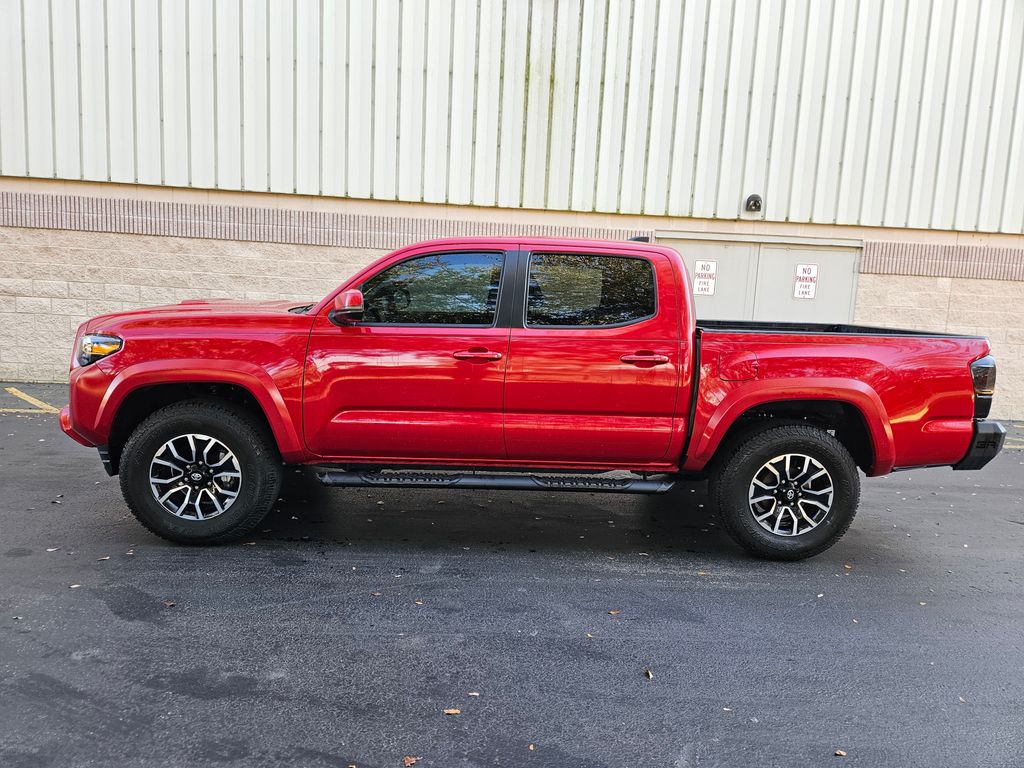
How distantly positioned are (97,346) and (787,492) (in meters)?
4.27

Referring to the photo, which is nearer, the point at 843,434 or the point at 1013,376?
the point at 843,434

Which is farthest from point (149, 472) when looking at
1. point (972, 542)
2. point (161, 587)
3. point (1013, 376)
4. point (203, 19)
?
point (1013, 376)

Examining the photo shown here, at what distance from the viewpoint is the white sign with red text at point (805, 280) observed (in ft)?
34.4

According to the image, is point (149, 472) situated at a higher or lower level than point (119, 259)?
lower

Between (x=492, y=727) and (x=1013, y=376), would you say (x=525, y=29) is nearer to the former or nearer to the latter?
(x=1013, y=376)

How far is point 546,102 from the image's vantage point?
1011cm

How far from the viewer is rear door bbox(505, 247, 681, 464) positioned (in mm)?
4523

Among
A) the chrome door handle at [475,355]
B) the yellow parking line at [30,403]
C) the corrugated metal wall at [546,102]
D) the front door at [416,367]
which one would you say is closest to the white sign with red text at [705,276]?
the corrugated metal wall at [546,102]

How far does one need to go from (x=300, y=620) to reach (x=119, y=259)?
26.9 ft

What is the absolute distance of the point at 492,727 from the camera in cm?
286

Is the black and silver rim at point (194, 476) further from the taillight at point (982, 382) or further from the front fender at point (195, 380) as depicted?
the taillight at point (982, 382)

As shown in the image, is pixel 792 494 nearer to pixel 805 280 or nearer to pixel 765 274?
pixel 765 274

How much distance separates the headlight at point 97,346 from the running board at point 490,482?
4.66ft

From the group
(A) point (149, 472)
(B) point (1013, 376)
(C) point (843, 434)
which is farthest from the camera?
(B) point (1013, 376)
